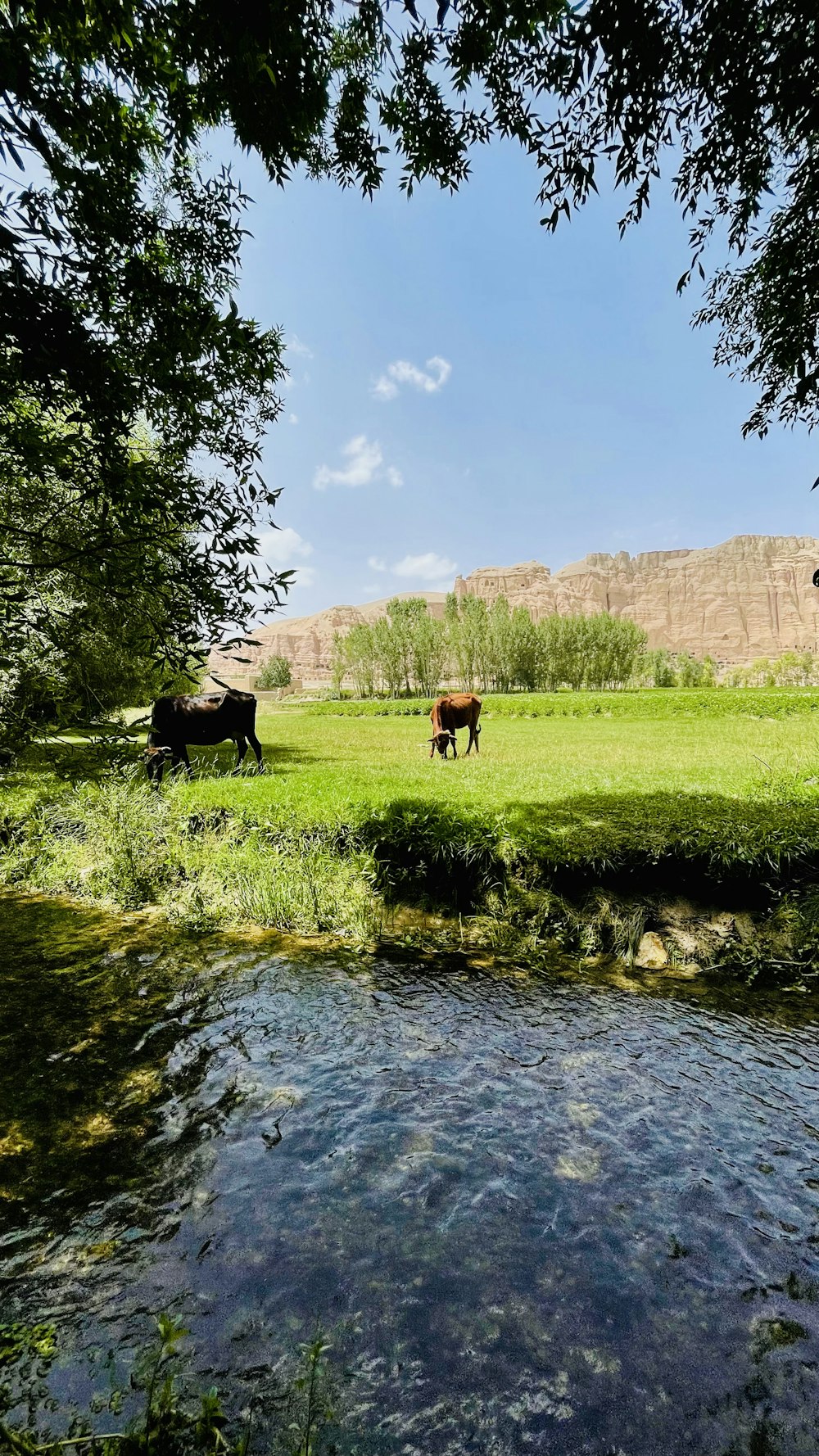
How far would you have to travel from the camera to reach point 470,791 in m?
9.52

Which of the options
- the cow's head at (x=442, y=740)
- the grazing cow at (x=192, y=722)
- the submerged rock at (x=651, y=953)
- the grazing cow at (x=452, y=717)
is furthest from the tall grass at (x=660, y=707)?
the submerged rock at (x=651, y=953)

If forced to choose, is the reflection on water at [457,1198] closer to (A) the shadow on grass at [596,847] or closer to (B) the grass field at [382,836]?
(A) the shadow on grass at [596,847]

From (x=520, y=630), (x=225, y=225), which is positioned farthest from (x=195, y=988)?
(x=520, y=630)

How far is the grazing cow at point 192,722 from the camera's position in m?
12.4

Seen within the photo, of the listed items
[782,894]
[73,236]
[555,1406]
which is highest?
[73,236]

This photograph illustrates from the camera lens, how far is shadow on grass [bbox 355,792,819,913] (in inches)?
240

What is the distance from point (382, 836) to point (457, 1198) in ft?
14.9

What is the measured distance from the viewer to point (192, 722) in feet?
43.4

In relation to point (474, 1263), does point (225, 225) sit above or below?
above

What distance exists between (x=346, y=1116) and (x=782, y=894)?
16.0 ft

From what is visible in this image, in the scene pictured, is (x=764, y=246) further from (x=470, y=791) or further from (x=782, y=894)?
(x=470, y=791)

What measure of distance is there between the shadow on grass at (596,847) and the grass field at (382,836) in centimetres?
2

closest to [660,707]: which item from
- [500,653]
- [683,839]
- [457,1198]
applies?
[683,839]

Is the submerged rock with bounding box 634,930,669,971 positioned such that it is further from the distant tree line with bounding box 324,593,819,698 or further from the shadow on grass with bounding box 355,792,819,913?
the distant tree line with bounding box 324,593,819,698
